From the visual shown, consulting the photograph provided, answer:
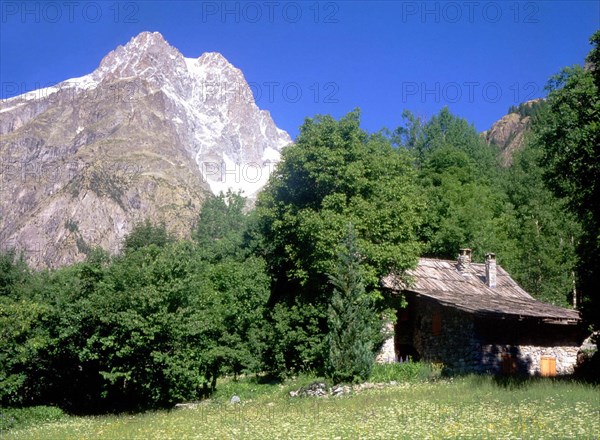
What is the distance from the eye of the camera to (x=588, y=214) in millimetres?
24359

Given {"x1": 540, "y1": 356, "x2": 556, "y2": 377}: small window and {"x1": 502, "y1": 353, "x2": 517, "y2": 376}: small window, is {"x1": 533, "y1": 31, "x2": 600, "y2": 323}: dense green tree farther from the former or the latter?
{"x1": 540, "y1": 356, "x2": 556, "y2": 377}: small window

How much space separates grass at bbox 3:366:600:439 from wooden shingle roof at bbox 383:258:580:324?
22.5ft

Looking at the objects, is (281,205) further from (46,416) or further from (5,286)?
(5,286)

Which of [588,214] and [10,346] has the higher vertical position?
[588,214]

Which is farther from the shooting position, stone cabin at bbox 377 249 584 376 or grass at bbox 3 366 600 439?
stone cabin at bbox 377 249 584 376

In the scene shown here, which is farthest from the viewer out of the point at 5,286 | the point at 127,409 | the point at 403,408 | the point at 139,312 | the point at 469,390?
the point at 5,286

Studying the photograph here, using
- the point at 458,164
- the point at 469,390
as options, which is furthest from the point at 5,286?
the point at 469,390

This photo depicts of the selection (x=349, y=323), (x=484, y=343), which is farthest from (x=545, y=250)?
(x=349, y=323)

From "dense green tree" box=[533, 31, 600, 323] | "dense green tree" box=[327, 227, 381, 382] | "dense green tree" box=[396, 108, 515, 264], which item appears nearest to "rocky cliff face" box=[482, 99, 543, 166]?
"dense green tree" box=[396, 108, 515, 264]

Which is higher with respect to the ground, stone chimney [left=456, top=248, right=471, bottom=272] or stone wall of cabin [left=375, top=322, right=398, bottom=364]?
stone chimney [left=456, top=248, right=471, bottom=272]

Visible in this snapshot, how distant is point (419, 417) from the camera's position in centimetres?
1597

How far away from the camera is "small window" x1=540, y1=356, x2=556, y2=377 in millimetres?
32406

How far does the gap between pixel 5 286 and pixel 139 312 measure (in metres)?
36.6

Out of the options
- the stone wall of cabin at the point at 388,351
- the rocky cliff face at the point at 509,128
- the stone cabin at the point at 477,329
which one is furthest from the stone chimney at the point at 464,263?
the rocky cliff face at the point at 509,128
